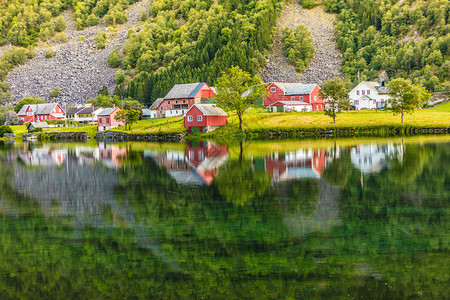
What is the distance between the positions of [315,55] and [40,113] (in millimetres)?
92933

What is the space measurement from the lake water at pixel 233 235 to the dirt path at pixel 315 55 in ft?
403

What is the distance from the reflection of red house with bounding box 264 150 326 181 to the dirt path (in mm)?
108196

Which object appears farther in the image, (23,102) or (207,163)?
(23,102)

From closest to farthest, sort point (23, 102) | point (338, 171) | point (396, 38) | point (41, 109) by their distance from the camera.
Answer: point (338, 171)
point (41, 109)
point (23, 102)
point (396, 38)

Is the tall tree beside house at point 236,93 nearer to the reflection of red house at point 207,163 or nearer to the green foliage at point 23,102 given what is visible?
the reflection of red house at point 207,163

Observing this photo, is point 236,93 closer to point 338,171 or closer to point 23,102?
point 338,171

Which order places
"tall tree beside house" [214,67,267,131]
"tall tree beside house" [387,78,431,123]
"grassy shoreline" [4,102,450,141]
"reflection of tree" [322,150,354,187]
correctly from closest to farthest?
"reflection of tree" [322,150,354,187], "grassy shoreline" [4,102,450,141], "tall tree beside house" [387,78,431,123], "tall tree beside house" [214,67,267,131]

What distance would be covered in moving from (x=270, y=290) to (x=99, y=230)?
9.32m

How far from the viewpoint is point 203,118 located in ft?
283

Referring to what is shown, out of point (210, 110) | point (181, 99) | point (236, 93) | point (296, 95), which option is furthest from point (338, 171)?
point (181, 99)

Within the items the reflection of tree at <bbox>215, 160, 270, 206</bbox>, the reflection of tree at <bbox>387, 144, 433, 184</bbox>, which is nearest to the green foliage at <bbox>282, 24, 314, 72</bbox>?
the reflection of tree at <bbox>387, 144, 433, 184</bbox>

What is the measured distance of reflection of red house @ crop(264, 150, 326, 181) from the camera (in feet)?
107

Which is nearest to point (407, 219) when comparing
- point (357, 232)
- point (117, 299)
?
point (357, 232)

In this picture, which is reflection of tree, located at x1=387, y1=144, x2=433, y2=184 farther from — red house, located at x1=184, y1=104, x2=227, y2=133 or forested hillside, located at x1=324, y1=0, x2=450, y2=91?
forested hillside, located at x1=324, y1=0, x2=450, y2=91
